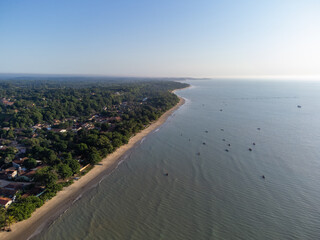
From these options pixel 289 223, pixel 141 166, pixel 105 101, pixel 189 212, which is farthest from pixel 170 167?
pixel 105 101

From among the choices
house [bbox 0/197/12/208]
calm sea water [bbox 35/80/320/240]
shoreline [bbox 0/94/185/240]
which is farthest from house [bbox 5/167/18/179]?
calm sea water [bbox 35/80/320/240]

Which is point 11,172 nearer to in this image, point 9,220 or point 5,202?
point 5,202

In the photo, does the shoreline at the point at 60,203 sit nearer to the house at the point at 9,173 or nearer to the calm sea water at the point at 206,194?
the calm sea water at the point at 206,194

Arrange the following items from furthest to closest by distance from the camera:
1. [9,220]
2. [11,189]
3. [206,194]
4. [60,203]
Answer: [206,194] → [11,189] → [60,203] → [9,220]

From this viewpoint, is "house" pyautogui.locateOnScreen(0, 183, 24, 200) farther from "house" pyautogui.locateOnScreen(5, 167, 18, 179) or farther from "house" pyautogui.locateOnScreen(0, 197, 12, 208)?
"house" pyautogui.locateOnScreen(5, 167, 18, 179)

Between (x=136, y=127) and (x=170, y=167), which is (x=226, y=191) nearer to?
(x=170, y=167)

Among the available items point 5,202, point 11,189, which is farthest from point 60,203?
point 11,189

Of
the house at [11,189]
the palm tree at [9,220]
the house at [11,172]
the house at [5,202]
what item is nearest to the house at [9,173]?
the house at [11,172]
